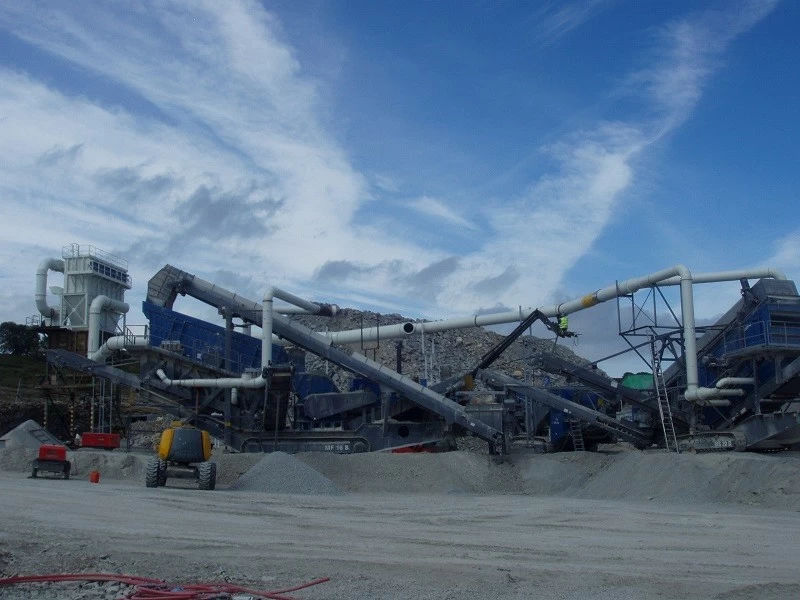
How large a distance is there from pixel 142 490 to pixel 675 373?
48.8 feet

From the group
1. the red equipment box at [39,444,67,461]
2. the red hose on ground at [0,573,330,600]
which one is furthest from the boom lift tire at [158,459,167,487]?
the red hose on ground at [0,573,330,600]

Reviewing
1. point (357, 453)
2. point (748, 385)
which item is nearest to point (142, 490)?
point (357, 453)

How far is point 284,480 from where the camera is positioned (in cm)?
2100

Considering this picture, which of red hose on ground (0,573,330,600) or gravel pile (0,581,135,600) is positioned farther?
gravel pile (0,581,135,600)

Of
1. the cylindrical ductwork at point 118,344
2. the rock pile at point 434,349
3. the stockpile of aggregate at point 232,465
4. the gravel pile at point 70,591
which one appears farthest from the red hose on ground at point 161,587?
the rock pile at point 434,349

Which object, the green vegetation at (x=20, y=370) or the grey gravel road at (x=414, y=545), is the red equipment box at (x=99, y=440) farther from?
the green vegetation at (x=20, y=370)

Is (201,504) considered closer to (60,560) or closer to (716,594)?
(60,560)

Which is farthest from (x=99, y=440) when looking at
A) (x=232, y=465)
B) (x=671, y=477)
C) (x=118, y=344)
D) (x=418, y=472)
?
(x=671, y=477)

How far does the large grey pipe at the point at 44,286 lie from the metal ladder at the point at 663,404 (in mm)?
30273

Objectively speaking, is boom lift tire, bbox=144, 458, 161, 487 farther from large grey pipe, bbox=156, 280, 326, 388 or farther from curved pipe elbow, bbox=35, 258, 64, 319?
curved pipe elbow, bbox=35, 258, 64, 319

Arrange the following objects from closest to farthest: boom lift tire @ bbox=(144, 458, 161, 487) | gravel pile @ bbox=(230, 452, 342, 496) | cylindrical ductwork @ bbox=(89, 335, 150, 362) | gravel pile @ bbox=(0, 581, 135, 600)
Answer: gravel pile @ bbox=(0, 581, 135, 600) < boom lift tire @ bbox=(144, 458, 161, 487) < gravel pile @ bbox=(230, 452, 342, 496) < cylindrical ductwork @ bbox=(89, 335, 150, 362)

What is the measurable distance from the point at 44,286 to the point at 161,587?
37654 mm

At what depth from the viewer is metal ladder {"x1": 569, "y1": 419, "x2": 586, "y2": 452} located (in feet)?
83.5

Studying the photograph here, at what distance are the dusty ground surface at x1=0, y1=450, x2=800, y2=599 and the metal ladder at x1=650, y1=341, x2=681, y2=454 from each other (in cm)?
176
